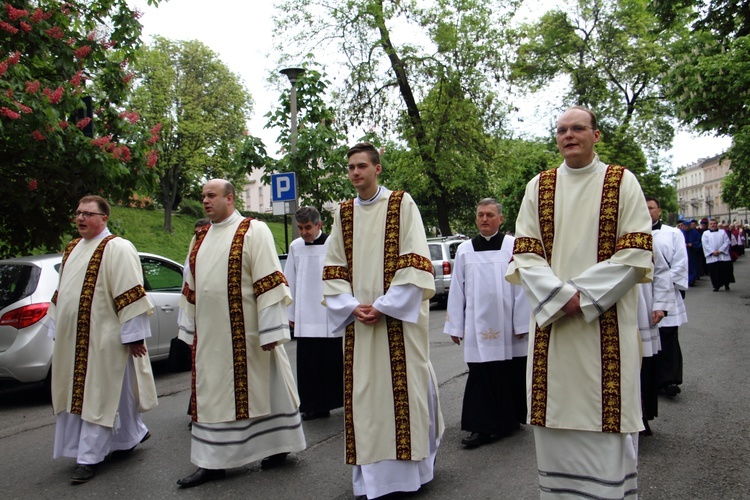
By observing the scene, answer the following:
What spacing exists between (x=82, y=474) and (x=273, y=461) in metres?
1.34

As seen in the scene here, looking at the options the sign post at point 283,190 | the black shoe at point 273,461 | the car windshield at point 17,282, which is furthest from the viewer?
the sign post at point 283,190

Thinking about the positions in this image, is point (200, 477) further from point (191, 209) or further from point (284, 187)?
point (191, 209)

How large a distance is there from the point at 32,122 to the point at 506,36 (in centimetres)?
1864

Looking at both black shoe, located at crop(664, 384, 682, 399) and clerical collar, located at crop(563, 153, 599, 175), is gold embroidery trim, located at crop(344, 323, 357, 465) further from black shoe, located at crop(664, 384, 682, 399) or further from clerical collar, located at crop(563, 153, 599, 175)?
black shoe, located at crop(664, 384, 682, 399)

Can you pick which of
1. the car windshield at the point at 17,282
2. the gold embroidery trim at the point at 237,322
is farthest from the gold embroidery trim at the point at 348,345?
the car windshield at the point at 17,282

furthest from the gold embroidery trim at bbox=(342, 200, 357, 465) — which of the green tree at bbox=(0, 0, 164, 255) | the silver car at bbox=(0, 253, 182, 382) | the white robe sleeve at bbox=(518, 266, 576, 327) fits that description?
the green tree at bbox=(0, 0, 164, 255)

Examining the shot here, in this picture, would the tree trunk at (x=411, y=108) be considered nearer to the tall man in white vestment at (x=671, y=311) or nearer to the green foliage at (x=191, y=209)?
the tall man in white vestment at (x=671, y=311)

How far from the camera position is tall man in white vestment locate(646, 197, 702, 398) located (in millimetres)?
6199

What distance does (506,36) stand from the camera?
23719mm

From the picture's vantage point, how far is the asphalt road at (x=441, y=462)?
14.3 feet

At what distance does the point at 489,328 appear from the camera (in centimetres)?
549

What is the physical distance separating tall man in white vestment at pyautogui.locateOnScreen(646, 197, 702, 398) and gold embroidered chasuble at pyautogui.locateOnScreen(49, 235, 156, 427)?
4487 mm

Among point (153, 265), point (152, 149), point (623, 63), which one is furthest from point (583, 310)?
point (623, 63)

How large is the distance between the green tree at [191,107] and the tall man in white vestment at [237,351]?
109 feet
